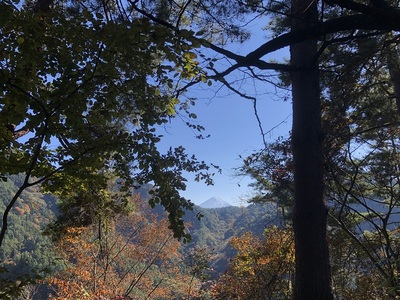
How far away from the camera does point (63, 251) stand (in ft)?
28.1

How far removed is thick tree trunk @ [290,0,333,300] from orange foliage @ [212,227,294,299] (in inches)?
123

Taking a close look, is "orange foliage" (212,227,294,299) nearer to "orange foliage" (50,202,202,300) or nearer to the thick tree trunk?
"orange foliage" (50,202,202,300)

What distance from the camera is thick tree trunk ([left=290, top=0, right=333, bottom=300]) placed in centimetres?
235

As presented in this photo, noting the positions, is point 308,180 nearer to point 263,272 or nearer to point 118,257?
point 263,272

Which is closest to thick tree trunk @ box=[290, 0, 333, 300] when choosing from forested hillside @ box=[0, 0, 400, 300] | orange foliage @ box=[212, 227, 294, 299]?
forested hillside @ box=[0, 0, 400, 300]

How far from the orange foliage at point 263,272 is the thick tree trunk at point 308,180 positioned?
3122 mm

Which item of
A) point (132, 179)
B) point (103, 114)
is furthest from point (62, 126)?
point (132, 179)

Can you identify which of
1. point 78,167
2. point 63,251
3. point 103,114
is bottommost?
point 63,251

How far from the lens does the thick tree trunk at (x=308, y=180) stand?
235 cm

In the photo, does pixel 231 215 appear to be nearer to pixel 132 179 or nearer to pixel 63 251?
pixel 63 251

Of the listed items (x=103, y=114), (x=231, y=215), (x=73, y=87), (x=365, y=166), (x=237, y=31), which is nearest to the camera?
(x=73, y=87)

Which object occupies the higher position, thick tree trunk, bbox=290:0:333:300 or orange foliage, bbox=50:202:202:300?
thick tree trunk, bbox=290:0:333:300

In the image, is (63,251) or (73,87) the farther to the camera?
(63,251)

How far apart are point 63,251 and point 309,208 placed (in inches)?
319
